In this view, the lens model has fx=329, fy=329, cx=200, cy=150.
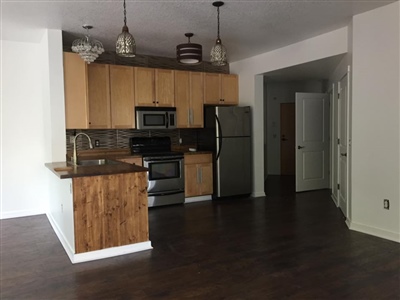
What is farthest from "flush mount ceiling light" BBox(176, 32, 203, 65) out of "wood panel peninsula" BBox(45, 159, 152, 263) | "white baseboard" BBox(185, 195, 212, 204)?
"white baseboard" BBox(185, 195, 212, 204)

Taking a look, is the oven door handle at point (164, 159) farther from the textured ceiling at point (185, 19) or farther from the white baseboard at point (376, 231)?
the white baseboard at point (376, 231)

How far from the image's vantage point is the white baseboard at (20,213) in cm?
473

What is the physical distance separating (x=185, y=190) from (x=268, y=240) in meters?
2.13

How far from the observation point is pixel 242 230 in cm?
394

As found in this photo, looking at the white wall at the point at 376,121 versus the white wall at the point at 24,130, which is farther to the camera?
the white wall at the point at 24,130

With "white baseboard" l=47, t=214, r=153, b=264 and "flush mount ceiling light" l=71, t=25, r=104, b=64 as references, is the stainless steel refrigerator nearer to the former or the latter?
"flush mount ceiling light" l=71, t=25, r=104, b=64

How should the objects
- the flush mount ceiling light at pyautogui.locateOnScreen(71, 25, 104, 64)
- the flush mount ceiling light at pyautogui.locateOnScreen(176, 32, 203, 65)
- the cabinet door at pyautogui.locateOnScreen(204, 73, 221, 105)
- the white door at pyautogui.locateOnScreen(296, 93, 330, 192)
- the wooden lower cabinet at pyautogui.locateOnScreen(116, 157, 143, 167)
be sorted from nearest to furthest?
the flush mount ceiling light at pyautogui.locateOnScreen(176, 32, 203, 65)
the flush mount ceiling light at pyautogui.locateOnScreen(71, 25, 104, 64)
the wooden lower cabinet at pyautogui.locateOnScreen(116, 157, 143, 167)
the cabinet door at pyautogui.locateOnScreen(204, 73, 221, 105)
the white door at pyautogui.locateOnScreen(296, 93, 330, 192)

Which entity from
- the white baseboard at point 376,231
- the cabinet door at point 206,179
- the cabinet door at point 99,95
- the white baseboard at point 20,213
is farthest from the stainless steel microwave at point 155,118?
the white baseboard at point 376,231

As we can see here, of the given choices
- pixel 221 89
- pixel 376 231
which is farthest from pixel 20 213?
pixel 376 231

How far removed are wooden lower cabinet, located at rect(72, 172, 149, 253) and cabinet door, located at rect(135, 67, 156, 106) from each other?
2.14m

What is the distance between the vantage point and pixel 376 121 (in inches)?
142

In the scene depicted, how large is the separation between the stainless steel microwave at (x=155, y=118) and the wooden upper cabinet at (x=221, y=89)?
75 centimetres

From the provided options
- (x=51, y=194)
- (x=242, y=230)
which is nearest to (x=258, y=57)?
(x=242, y=230)

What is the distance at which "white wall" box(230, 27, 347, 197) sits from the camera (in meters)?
4.67
